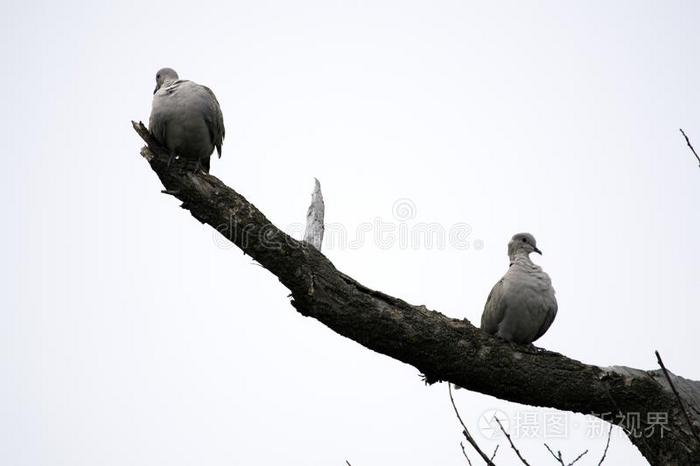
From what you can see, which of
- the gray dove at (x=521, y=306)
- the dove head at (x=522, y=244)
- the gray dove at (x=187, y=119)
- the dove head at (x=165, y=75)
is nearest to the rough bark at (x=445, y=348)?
the gray dove at (x=521, y=306)

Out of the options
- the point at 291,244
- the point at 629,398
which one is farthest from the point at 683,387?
the point at 291,244

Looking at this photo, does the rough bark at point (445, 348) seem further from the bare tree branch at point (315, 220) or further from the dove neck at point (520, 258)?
the dove neck at point (520, 258)

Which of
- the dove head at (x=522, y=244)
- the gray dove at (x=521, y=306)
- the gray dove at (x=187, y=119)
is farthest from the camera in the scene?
the dove head at (x=522, y=244)

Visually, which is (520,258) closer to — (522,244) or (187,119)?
(522,244)

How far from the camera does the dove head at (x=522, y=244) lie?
735 cm

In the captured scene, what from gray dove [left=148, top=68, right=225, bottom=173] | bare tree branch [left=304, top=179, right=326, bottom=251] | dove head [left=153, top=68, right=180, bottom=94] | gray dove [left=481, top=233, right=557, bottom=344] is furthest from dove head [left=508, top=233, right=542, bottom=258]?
dove head [left=153, top=68, right=180, bottom=94]

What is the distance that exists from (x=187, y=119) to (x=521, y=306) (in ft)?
11.6

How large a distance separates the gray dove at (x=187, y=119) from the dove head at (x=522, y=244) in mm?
3171

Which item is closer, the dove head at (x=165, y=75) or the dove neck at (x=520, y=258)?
the dove neck at (x=520, y=258)

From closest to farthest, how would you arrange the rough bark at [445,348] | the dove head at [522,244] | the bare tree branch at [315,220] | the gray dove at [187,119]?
the rough bark at [445,348] < the bare tree branch at [315,220] < the gray dove at [187,119] < the dove head at [522,244]

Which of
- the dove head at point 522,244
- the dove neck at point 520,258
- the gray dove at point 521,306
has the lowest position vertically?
the gray dove at point 521,306

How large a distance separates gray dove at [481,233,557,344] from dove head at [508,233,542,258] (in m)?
0.69

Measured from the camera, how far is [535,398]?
492 centimetres

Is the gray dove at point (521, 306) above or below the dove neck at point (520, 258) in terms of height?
below
